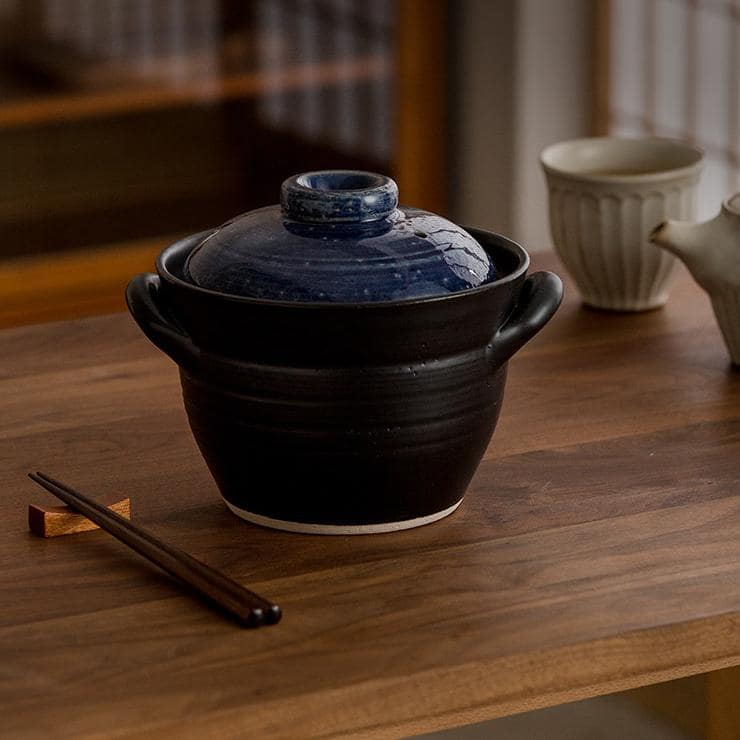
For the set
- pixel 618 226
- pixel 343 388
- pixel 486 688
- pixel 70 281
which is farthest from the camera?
pixel 70 281

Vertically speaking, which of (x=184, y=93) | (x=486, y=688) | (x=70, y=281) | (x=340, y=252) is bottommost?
(x=70, y=281)

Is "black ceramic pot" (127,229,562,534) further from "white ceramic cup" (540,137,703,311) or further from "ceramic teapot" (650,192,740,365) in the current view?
"white ceramic cup" (540,137,703,311)

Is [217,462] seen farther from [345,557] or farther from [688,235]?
[688,235]

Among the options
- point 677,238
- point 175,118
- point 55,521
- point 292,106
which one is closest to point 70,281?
point 175,118

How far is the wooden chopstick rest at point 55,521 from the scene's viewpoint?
1000 millimetres

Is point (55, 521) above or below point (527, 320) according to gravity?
below

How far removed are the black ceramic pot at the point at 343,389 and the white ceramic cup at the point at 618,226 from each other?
487 millimetres

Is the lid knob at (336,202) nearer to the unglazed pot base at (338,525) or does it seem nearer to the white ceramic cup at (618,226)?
the unglazed pot base at (338,525)

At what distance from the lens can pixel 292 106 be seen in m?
3.26

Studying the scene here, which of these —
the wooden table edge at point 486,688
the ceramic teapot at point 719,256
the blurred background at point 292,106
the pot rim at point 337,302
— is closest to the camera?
the wooden table edge at point 486,688

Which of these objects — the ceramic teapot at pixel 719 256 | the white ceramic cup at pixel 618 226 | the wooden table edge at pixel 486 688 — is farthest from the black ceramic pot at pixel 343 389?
the white ceramic cup at pixel 618 226

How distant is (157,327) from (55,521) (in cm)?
15

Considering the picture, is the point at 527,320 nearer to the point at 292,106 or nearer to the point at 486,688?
the point at 486,688

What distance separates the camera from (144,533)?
0.95 m
